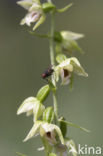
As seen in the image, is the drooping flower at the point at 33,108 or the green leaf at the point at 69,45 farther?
the green leaf at the point at 69,45

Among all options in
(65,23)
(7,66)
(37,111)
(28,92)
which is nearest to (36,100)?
(37,111)

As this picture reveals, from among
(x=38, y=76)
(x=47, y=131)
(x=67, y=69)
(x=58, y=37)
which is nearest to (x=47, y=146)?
(x=47, y=131)

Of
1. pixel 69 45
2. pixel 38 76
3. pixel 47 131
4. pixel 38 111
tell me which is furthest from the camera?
pixel 38 76

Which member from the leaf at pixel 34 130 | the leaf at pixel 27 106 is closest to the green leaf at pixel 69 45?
the leaf at pixel 27 106

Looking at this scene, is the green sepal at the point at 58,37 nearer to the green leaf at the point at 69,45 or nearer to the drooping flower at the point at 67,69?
the green leaf at the point at 69,45

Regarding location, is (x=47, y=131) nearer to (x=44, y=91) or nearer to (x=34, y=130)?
(x=34, y=130)

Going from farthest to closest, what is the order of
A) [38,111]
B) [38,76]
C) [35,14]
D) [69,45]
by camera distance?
[38,76]
[69,45]
[35,14]
[38,111]

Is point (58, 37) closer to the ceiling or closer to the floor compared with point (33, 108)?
closer to the ceiling

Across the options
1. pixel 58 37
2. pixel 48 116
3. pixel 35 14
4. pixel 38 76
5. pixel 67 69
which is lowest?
pixel 38 76
